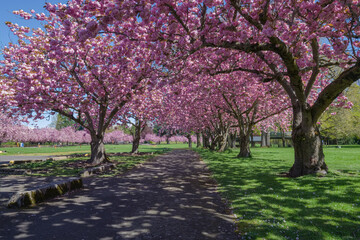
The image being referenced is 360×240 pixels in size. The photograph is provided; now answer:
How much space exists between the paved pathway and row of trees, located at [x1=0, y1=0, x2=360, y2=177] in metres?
4.32

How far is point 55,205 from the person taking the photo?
6.15m

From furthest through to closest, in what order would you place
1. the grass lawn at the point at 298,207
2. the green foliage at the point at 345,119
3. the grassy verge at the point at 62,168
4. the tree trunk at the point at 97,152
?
1. the green foliage at the point at 345,119
2. the tree trunk at the point at 97,152
3. the grassy verge at the point at 62,168
4. the grass lawn at the point at 298,207

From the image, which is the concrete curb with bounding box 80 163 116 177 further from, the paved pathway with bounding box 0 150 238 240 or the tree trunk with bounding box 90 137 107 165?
the tree trunk with bounding box 90 137 107 165

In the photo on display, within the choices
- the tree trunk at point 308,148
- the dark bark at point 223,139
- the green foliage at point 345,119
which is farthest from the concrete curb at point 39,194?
the green foliage at point 345,119

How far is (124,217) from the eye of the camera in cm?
523

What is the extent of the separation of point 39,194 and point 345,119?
50801 millimetres

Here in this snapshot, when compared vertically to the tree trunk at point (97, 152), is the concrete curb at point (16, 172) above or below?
below

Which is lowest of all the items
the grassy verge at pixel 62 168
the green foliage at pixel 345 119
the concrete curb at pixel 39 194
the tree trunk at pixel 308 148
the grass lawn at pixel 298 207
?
the grassy verge at pixel 62 168

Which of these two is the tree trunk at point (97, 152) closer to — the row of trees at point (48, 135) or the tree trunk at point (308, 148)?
the tree trunk at point (308, 148)

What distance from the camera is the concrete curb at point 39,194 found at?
5871 mm

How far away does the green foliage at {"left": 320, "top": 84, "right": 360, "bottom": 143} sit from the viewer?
42.4m

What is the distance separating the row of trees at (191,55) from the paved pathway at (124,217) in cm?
432

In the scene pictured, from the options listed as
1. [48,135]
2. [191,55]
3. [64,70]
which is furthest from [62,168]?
[48,135]

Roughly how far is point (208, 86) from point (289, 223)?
42.6 ft
